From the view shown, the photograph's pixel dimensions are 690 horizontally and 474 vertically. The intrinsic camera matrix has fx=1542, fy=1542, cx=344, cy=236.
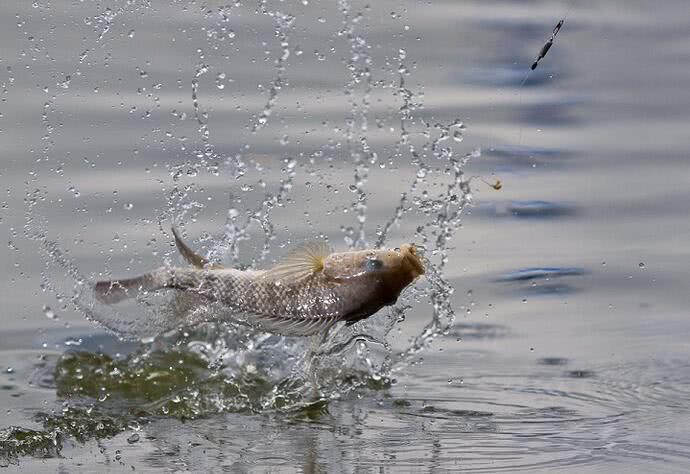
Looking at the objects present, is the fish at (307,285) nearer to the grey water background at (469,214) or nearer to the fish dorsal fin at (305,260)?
the fish dorsal fin at (305,260)

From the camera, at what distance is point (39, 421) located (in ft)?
20.0

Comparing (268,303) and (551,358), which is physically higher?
(268,303)

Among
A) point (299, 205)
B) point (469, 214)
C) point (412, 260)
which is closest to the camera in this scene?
point (412, 260)

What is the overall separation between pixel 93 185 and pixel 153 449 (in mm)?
3186

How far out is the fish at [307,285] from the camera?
572 centimetres

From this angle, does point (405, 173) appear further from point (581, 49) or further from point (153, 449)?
point (153, 449)

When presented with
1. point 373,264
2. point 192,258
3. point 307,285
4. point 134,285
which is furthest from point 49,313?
point 373,264

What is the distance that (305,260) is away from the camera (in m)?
5.82

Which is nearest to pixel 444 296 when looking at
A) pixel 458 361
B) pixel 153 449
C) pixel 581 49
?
pixel 458 361

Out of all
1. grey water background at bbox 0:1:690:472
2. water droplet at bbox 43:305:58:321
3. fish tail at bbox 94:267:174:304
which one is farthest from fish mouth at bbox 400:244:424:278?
water droplet at bbox 43:305:58:321

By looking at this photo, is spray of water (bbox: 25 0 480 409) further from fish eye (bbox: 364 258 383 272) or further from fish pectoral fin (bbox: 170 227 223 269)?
fish eye (bbox: 364 258 383 272)

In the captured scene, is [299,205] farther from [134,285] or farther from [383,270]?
[383,270]

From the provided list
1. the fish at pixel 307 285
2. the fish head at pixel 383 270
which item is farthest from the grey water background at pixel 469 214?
the fish head at pixel 383 270

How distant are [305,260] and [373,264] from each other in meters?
0.27
